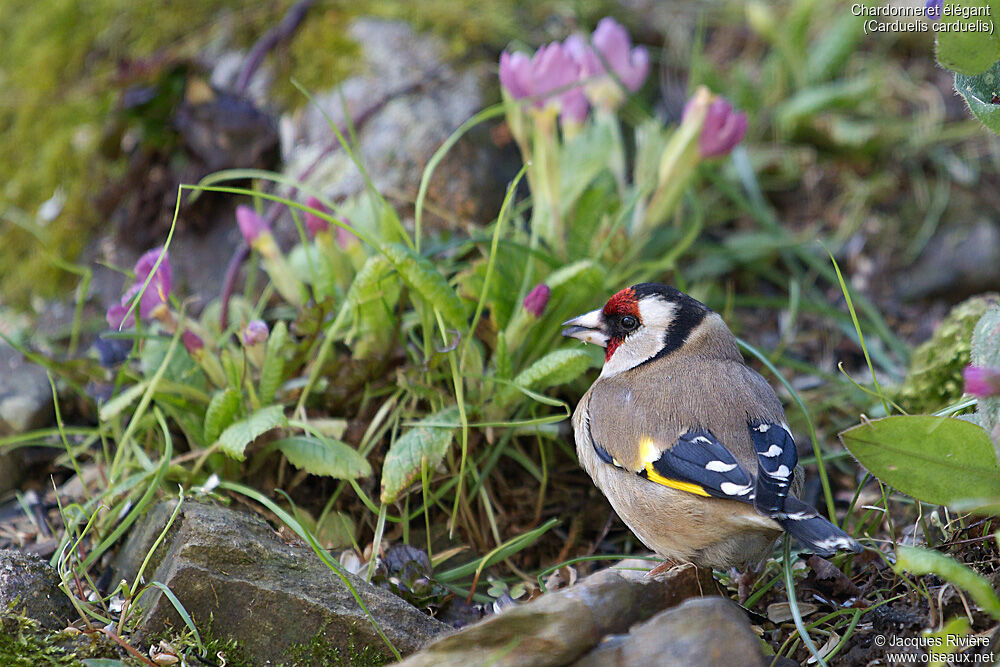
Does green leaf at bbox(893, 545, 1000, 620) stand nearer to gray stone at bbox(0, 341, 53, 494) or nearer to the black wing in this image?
the black wing

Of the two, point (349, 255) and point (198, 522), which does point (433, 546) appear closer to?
point (198, 522)

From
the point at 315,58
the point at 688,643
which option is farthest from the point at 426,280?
the point at 315,58

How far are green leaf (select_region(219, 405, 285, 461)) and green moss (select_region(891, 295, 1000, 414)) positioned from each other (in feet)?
7.50

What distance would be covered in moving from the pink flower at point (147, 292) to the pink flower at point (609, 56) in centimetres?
180

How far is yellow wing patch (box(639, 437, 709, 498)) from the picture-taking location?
243cm

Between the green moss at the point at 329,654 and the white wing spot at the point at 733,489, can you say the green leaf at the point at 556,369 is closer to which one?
the white wing spot at the point at 733,489

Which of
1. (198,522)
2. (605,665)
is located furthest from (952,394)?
(198,522)

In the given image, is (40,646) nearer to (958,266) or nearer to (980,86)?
(980,86)

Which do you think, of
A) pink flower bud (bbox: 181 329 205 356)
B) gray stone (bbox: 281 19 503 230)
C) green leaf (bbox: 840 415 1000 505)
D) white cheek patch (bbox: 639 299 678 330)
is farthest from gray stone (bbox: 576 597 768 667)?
gray stone (bbox: 281 19 503 230)

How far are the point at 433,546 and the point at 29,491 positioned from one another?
1.53 meters

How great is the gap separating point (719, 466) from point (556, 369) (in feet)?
2.11

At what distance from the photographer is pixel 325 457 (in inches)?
110

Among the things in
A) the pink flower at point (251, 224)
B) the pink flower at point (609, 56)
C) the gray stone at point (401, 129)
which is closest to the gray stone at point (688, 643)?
the pink flower at point (251, 224)

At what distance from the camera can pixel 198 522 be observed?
2459 mm
